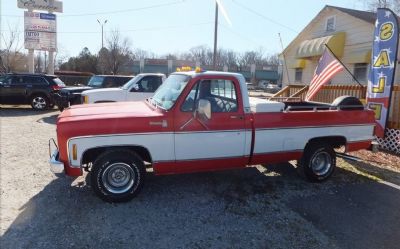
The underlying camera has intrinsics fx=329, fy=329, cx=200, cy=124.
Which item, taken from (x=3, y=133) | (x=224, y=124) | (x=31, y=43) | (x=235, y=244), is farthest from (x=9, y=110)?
(x=235, y=244)

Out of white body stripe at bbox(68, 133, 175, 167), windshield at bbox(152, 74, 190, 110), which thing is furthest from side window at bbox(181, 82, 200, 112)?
white body stripe at bbox(68, 133, 175, 167)

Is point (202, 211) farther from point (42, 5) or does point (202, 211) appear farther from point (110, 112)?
point (42, 5)

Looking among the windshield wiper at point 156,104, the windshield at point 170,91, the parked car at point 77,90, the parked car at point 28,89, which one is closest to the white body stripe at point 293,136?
the windshield at point 170,91

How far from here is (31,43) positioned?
22.1 meters

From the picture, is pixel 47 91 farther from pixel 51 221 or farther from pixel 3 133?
pixel 51 221

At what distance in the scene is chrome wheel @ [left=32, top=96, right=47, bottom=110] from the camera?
15.4 meters

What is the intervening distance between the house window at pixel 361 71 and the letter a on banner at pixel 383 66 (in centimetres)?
947

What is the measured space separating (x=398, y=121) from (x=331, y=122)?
15.0ft

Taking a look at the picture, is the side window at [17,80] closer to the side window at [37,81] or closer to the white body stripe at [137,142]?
the side window at [37,81]

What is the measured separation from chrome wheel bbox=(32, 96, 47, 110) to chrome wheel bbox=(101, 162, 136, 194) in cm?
1234

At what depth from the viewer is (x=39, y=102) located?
50.8ft

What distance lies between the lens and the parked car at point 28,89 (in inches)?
600

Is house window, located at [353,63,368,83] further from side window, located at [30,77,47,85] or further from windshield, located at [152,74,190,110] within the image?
side window, located at [30,77,47,85]

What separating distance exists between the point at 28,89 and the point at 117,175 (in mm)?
12615
